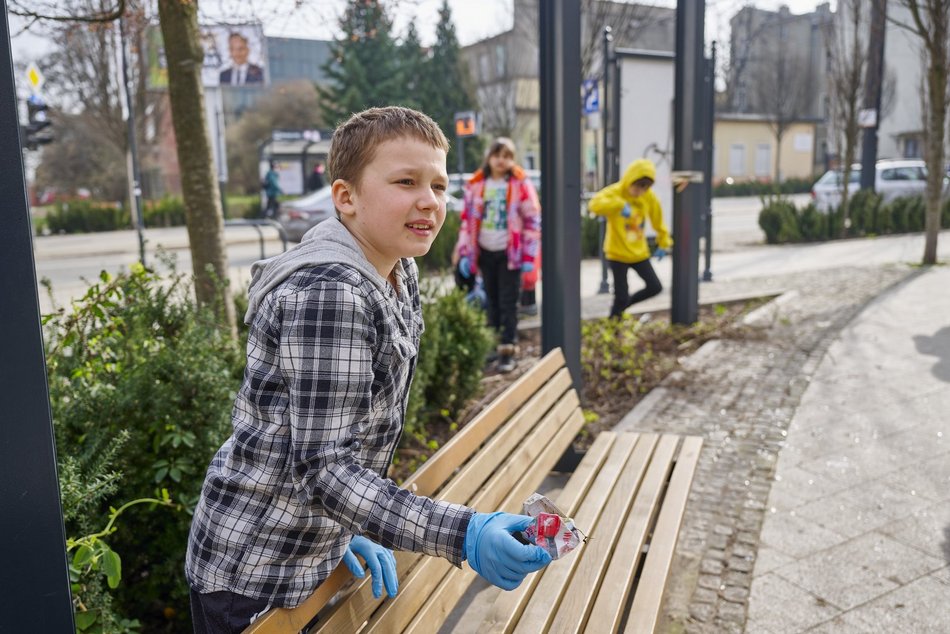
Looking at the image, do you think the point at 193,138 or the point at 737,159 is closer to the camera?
the point at 193,138

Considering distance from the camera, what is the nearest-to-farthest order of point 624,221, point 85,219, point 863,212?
1. point 624,221
2. point 863,212
3. point 85,219

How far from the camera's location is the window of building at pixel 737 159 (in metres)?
54.1

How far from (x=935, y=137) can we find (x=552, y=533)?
1234 centimetres

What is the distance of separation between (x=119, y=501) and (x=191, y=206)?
2.23 meters

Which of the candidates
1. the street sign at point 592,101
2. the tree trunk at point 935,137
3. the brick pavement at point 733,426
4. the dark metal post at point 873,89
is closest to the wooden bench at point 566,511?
the brick pavement at point 733,426

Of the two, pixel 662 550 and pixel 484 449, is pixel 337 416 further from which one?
pixel 662 550

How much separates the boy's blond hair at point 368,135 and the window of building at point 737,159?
2189 inches

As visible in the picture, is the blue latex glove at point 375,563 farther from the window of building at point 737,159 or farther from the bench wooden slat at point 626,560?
the window of building at point 737,159

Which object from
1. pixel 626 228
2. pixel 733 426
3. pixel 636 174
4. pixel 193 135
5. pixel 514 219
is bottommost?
pixel 733 426

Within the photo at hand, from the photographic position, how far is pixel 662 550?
2.62m

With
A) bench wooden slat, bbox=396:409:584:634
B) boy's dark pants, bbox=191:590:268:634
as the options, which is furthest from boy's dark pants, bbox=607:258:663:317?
boy's dark pants, bbox=191:590:268:634

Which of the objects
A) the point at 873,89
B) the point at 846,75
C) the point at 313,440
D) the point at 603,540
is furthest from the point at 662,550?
the point at 846,75

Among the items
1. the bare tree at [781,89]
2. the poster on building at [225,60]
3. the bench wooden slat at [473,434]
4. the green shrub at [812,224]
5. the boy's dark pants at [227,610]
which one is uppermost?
the bare tree at [781,89]

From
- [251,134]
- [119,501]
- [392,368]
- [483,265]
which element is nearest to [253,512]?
[392,368]
